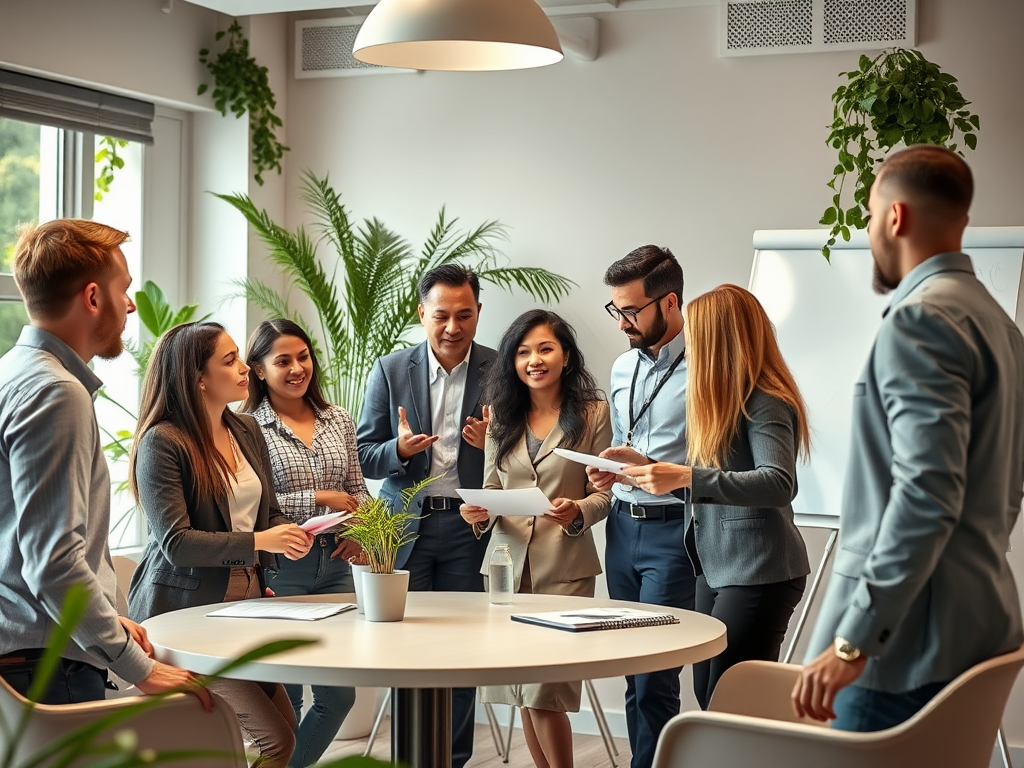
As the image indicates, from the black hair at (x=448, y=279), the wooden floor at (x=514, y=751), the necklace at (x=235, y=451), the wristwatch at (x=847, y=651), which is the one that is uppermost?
the black hair at (x=448, y=279)

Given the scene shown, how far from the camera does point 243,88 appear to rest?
5.28 meters

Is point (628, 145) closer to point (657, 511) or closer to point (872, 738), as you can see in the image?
point (657, 511)

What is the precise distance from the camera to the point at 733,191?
484cm

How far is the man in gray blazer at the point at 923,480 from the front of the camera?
1812mm

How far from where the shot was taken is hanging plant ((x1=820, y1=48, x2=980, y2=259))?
13.5ft

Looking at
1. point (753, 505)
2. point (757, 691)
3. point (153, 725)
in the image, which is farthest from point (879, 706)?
point (153, 725)

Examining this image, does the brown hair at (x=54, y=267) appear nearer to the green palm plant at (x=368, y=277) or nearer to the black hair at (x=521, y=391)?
the black hair at (x=521, y=391)

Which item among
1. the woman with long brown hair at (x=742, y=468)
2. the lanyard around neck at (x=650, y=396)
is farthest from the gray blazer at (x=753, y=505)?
the lanyard around neck at (x=650, y=396)

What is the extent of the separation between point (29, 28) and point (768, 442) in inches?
126

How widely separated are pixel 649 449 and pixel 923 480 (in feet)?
6.12

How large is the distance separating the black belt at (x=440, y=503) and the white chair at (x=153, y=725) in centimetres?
174

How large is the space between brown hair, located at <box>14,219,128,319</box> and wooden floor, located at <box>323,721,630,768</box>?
2.74m

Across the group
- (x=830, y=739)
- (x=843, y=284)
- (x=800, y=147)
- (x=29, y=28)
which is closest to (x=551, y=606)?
(x=830, y=739)

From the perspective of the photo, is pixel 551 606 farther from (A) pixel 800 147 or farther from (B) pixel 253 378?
(A) pixel 800 147
